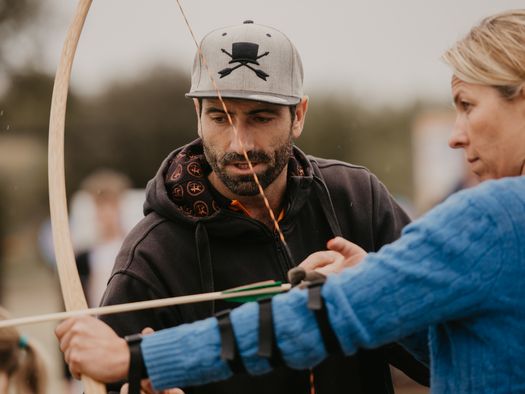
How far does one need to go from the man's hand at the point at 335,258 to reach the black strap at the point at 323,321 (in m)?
0.45

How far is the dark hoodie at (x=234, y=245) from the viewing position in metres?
2.98

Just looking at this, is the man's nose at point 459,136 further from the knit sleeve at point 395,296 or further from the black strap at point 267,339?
the black strap at point 267,339

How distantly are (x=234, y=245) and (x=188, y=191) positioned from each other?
0.25m

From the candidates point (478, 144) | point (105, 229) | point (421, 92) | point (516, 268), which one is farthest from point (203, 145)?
point (421, 92)

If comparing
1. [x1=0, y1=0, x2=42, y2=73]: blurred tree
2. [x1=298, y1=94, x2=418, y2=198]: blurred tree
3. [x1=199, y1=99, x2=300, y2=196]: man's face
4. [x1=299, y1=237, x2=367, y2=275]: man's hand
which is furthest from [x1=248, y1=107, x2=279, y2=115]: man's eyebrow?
[x1=298, y1=94, x2=418, y2=198]: blurred tree

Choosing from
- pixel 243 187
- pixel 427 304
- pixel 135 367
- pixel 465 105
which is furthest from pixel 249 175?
pixel 427 304

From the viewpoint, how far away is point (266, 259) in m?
3.13

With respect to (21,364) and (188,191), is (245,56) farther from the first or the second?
(21,364)

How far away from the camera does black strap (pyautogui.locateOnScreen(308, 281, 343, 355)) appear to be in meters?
2.11

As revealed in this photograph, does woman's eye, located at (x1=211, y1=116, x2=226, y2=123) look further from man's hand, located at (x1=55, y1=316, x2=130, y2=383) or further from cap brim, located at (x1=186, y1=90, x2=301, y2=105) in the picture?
man's hand, located at (x1=55, y1=316, x2=130, y2=383)

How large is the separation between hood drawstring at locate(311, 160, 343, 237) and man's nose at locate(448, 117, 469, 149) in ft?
2.70

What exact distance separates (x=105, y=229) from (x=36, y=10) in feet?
39.4

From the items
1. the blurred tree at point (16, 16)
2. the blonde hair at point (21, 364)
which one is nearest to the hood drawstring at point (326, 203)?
the blonde hair at point (21, 364)

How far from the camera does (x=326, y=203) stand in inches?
128
